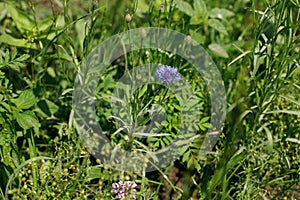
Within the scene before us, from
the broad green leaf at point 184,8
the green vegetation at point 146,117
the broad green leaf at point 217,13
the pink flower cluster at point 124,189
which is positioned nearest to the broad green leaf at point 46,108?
the green vegetation at point 146,117

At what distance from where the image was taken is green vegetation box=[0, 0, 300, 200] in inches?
62.5

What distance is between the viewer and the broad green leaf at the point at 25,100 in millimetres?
1697

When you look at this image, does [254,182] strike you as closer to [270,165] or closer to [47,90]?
[270,165]

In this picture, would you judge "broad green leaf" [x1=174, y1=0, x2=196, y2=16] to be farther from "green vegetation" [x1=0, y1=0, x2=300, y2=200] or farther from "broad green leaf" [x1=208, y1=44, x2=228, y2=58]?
"broad green leaf" [x1=208, y1=44, x2=228, y2=58]

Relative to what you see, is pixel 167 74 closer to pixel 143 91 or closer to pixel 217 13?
pixel 143 91

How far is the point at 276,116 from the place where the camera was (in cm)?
200

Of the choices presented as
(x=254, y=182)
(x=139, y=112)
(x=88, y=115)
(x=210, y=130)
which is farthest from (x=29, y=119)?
(x=254, y=182)

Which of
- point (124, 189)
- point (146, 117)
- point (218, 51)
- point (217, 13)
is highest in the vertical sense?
point (217, 13)

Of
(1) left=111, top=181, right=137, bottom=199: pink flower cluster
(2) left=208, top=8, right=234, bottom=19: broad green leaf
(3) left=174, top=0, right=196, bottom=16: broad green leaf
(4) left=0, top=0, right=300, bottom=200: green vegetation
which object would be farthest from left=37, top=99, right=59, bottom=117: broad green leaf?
(2) left=208, top=8, right=234, bottom=19: broad green leaf

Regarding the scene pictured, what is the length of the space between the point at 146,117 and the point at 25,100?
1.32 ft

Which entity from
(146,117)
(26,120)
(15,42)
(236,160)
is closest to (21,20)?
(15,42)

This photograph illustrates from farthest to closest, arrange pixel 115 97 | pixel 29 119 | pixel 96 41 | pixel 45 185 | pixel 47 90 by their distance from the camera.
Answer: pixel 96 41 < pixel 47 90 < pixel 115 97 < pixel 29 119 < pixel 45 185

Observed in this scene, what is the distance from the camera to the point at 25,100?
1712mm

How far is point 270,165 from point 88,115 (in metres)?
0.66
